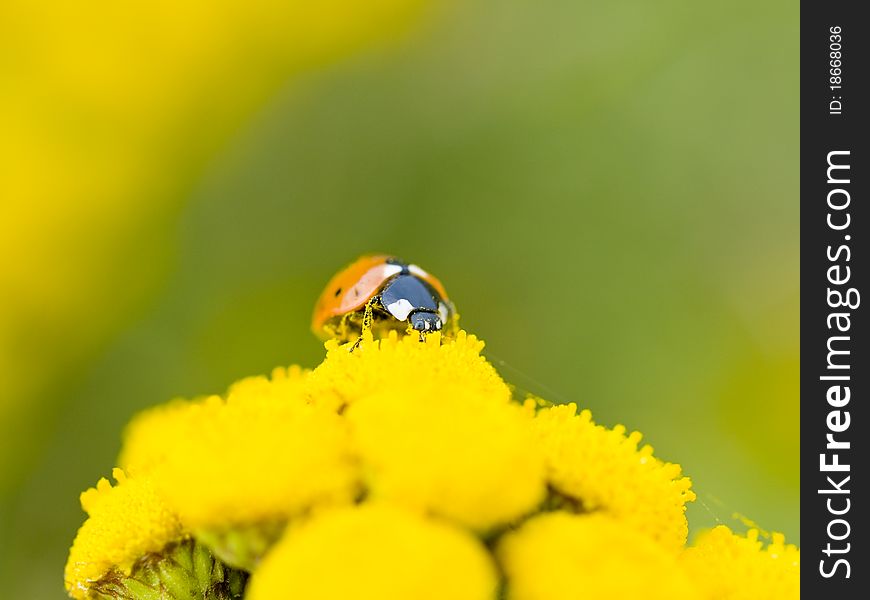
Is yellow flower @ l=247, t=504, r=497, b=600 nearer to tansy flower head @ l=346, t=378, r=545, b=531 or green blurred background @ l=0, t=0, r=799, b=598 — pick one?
tansy flower head @ l=346, t=378, r=545, b=531

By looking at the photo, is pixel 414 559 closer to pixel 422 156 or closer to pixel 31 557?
pixel 31 557

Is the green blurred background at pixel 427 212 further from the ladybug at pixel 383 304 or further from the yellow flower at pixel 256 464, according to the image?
the yellow flower at pixel 256 464

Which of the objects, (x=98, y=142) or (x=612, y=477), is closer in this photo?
(x=612, y=477)

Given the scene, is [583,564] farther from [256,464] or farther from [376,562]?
[256,464]

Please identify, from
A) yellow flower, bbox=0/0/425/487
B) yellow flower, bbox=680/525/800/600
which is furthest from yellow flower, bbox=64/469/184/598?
yellow flower, bbox=0/0/425/487

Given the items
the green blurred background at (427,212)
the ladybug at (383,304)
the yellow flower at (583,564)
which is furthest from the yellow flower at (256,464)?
the green blurred background at (427,212)

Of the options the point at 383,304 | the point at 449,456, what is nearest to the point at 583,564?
the point at 449,456
